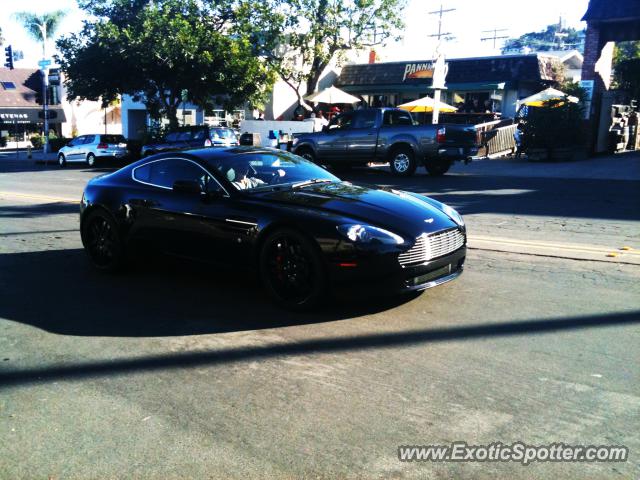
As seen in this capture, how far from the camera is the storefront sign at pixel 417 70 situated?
3412cm

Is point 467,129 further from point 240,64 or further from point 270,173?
point 240,64

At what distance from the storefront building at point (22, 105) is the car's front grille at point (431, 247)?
53827 millimetres

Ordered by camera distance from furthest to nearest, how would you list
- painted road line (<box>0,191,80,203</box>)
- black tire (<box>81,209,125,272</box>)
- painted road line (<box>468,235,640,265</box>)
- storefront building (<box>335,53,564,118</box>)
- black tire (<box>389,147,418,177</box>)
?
storefront building (<box>335,53,564,118</box>), black tire (<box>389,147,418,177</box>), painted road line (<box>0,191,80,203</box>), painted road line (<box>468,235,640,265</box>), black tire (<box>81,209,125,272</box>)

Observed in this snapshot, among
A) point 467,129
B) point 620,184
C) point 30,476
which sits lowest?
point 30,476

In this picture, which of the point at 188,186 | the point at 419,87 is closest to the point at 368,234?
the point at 188,186

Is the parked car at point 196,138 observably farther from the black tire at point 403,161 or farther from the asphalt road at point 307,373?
the asphalt road at point 307,373

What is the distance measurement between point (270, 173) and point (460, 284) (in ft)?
7.49

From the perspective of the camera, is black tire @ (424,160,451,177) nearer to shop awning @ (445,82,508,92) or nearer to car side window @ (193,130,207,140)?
car side window @ (193,130,207,140)

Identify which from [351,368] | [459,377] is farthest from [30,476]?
[459,377]

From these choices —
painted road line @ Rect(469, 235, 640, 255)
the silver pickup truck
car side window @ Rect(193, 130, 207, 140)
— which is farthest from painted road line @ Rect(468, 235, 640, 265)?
car side window @ Rect(193, 130, 207, 140)

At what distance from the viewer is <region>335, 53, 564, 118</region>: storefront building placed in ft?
102

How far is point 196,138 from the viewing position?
23.9m

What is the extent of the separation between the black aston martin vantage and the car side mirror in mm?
10

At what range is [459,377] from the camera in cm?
399
